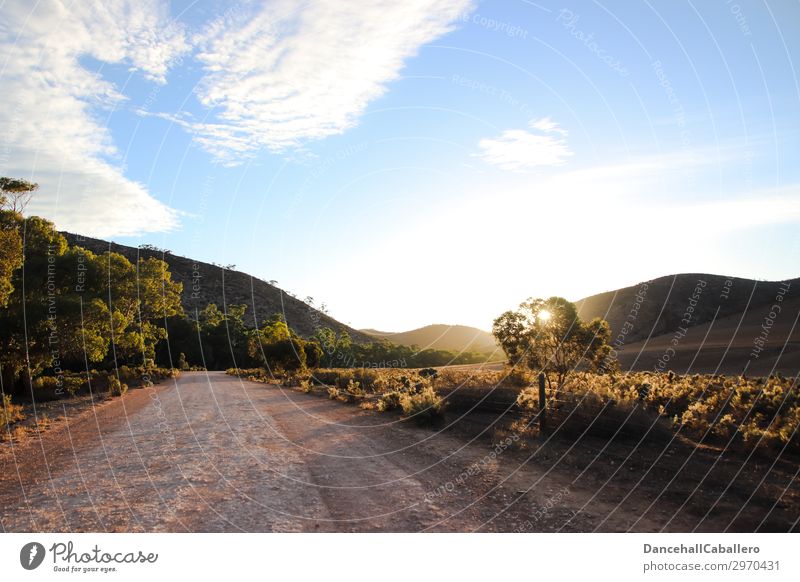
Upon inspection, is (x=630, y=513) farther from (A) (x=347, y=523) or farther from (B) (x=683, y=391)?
(B) (x=683, y=391)

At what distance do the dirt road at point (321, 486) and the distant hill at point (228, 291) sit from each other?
4635 inches

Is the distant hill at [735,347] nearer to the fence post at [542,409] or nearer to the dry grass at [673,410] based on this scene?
the dry grass at [673,410]

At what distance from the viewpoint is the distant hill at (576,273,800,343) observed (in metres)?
104

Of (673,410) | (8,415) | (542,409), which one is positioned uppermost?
(542,409)

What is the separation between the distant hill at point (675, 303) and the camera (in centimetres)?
10394

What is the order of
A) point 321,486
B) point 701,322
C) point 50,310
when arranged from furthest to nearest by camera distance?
point 701,322 → point 50,310 → point 321,486

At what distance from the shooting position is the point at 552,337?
37.4 m

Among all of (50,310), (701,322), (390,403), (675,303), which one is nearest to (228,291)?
(675,303)

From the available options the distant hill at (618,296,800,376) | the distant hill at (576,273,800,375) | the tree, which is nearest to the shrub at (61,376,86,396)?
the tree

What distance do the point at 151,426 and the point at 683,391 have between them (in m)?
21.0

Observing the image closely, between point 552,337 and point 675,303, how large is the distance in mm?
87838

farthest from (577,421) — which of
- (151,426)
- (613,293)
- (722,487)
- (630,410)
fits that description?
(613,293)

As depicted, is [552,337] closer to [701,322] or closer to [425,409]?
[425,409]

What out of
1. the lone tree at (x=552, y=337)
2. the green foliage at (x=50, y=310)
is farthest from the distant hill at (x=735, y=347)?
the green foliage at (x=50, y=310)
